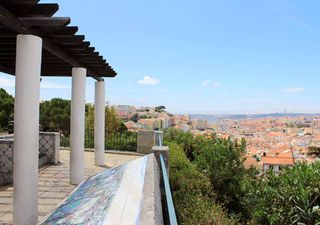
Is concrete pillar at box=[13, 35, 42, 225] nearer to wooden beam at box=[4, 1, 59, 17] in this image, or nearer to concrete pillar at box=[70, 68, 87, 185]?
wooden beam at box=[4, 1, 59, 17]

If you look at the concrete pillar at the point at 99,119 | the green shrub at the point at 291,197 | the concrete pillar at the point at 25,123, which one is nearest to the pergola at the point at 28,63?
the concrete pillar at the point at 25,123

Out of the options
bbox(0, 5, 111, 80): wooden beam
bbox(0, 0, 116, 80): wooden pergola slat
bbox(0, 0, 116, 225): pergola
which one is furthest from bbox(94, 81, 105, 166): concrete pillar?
bbox(0, 0, 116, 225): pergola

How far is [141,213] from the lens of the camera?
8.48 ft

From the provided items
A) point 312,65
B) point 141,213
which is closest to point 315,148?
point 312,65

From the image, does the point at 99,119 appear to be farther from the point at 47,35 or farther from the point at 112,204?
the point at 112,204

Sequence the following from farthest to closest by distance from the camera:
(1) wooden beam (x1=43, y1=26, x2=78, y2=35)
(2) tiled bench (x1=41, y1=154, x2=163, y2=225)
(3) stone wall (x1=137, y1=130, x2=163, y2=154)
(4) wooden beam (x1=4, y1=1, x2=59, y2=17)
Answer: (3) stone wall (x1=137, y1=130, x2=163, y2=154), (1) wooden beam (x1=43, y1=26, x2=78, y2=35), (4) wooden beam (x1=4, y1=1, x2=59, y2=17), (2) tiled bench (x1=41, y1=154, x2=163, y2=225)

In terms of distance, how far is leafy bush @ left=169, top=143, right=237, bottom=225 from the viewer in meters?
3.94

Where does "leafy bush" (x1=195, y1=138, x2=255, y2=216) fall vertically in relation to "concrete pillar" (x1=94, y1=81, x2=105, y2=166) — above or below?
below

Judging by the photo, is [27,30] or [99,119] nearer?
[27,30]

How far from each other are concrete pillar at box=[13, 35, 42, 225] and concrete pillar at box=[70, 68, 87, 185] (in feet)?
8.80

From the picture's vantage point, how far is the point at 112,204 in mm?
3064

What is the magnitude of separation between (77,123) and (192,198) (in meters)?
3.87

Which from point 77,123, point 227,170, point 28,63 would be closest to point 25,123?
point 28,63

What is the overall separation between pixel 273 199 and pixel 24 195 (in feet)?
11.4
